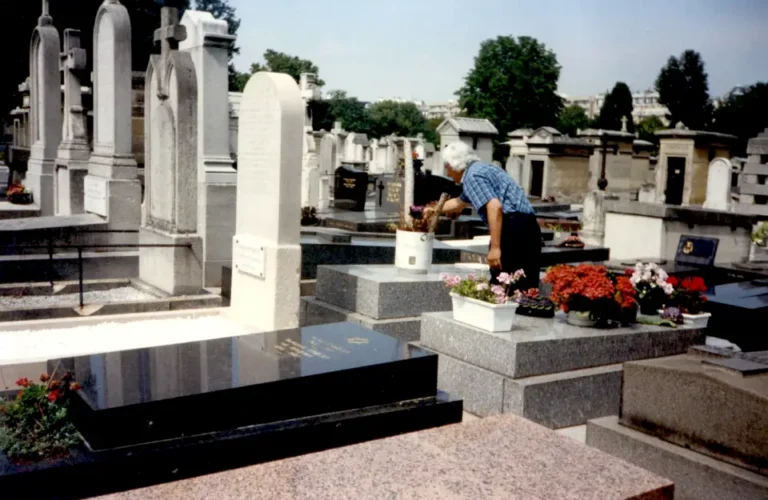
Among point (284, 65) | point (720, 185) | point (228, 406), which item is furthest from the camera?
point (284, 65)

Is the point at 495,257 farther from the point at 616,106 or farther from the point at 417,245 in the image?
the point at 616,106

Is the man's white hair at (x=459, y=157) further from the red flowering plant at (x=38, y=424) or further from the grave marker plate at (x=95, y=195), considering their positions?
the grave marker plate at (x=95, y=195)

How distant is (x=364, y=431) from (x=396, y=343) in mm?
764

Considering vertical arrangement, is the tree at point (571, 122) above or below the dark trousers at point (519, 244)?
above

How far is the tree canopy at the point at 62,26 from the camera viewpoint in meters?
28.3

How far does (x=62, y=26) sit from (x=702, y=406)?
29.9 m

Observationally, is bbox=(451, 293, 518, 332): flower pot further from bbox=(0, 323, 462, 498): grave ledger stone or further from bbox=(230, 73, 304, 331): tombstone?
bbox=(230, 73, 304, 331): tombstone

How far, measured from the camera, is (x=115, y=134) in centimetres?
1095

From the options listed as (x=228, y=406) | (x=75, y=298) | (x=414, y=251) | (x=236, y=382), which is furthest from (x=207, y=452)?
(x=75, y=298)

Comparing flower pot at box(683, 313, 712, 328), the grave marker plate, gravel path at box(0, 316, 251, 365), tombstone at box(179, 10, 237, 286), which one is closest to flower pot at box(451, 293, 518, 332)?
flower pot at box(683, 313, 712, 328)

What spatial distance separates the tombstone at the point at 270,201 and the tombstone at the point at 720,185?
14438mm

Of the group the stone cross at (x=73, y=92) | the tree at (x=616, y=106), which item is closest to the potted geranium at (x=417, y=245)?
the stone cross at (x=73, y=92)

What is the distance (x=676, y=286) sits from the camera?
22.2ft

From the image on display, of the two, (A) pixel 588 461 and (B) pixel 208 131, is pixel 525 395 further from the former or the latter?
(B) pixel 208 131
